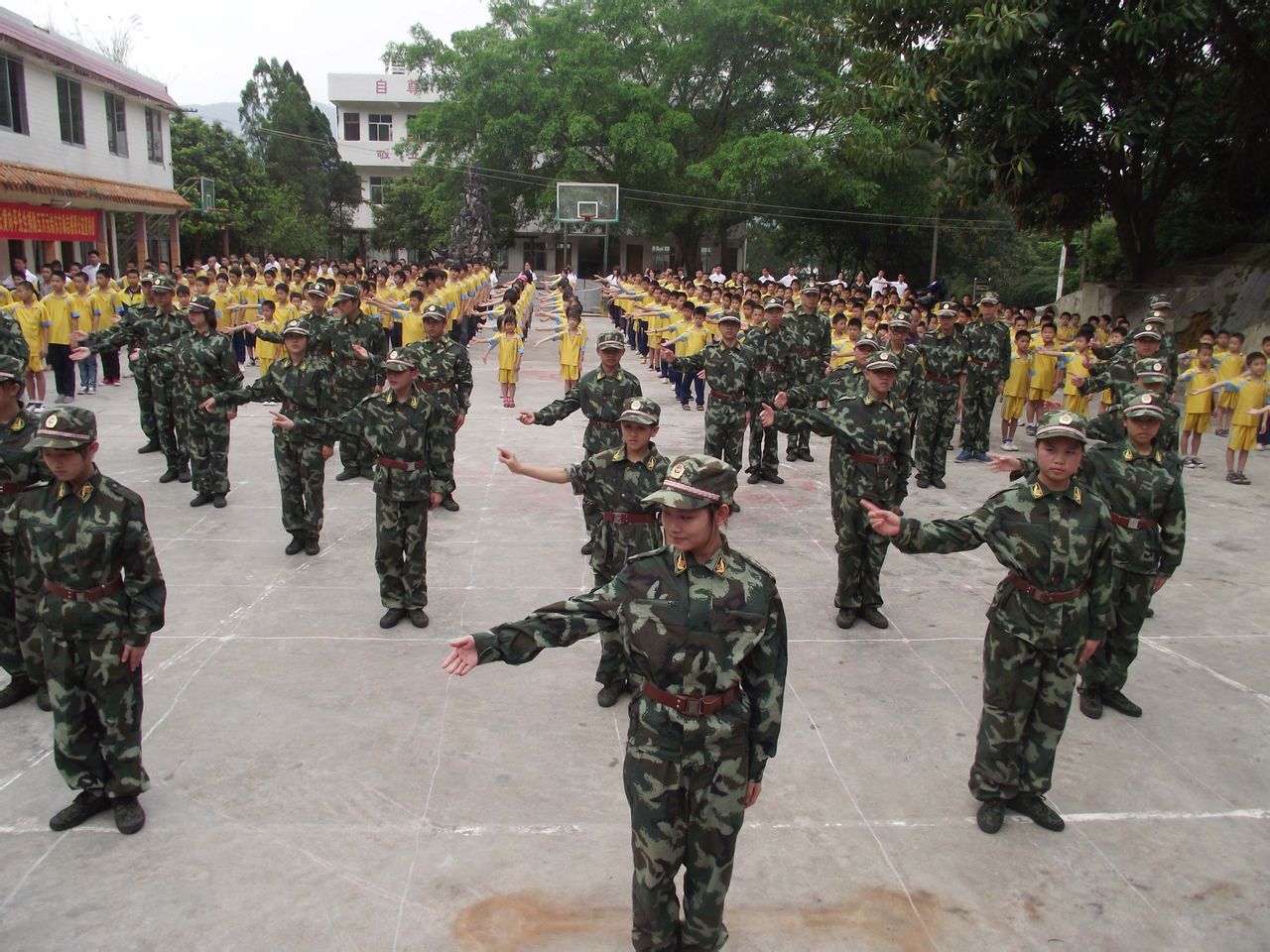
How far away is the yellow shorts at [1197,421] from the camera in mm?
13062

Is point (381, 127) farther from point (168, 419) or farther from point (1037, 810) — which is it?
point (1037, 810)

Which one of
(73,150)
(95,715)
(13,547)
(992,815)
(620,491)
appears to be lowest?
(992,815)

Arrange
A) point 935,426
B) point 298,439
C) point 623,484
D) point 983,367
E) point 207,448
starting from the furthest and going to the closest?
point 983,367, point 935,426, point 207,448, point 298,439, point 623,484

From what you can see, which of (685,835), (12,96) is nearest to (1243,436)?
(685,835)

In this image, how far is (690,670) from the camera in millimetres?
3297

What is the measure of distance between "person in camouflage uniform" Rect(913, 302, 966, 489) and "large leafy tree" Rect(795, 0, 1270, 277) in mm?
5268

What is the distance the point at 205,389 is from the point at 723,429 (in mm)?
5274

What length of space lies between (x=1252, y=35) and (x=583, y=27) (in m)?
26.9

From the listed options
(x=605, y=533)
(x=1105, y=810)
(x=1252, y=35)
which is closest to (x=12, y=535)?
(x=605, y=533)

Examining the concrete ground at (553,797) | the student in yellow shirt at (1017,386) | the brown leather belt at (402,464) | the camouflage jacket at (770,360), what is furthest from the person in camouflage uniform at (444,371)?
the student in yellow shirt at (1017,386)

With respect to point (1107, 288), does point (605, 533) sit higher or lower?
lower

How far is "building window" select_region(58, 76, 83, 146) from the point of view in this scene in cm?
2489

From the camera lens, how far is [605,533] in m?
6.06

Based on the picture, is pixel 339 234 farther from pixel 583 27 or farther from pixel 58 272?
pixel 58 272
